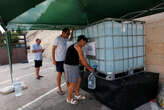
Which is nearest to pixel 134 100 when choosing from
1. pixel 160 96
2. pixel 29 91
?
pixel 160 96

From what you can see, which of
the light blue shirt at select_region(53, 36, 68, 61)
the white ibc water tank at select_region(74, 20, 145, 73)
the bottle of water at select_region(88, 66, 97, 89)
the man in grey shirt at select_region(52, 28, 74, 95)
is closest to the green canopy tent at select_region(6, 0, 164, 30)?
the white ibc water tank at select_region(74, 20, 145, 73)

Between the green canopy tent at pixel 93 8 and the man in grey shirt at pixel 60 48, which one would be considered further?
the man in grey shirt at pixel 60 48

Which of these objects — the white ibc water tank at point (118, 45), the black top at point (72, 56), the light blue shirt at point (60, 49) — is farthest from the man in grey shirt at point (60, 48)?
the white ibc water tank at point (118, 45)

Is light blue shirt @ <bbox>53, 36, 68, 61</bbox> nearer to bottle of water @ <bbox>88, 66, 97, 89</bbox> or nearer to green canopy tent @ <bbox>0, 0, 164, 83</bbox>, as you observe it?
green canopy tent @ <bbox>0, 0, 164, 83</bbox>

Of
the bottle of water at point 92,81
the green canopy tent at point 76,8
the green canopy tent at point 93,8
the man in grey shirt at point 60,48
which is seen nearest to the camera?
the green canopy tent at point 76,8

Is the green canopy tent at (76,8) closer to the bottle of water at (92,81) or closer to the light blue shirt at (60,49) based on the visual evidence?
the light blue shirt at (60,49)

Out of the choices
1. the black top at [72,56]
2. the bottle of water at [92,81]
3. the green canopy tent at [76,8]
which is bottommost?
the bottle of water at [92,81]

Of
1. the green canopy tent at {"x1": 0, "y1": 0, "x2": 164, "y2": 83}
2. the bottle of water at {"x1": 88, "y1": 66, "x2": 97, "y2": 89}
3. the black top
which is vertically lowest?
the bottle of water at {"x1": 88, "y1": 66, "x2": 97, "y2": 89}

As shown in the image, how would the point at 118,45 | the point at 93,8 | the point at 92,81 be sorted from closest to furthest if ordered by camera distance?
the point at 118,45
the point at 92,81
the point at 93,8

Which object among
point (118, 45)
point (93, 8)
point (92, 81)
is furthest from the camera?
point (93, 8)

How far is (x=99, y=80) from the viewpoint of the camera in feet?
6.70

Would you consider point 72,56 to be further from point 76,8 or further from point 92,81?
point 76,8

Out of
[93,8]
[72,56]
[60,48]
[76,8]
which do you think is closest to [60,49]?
[60,48]

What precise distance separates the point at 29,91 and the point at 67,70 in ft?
5.40
